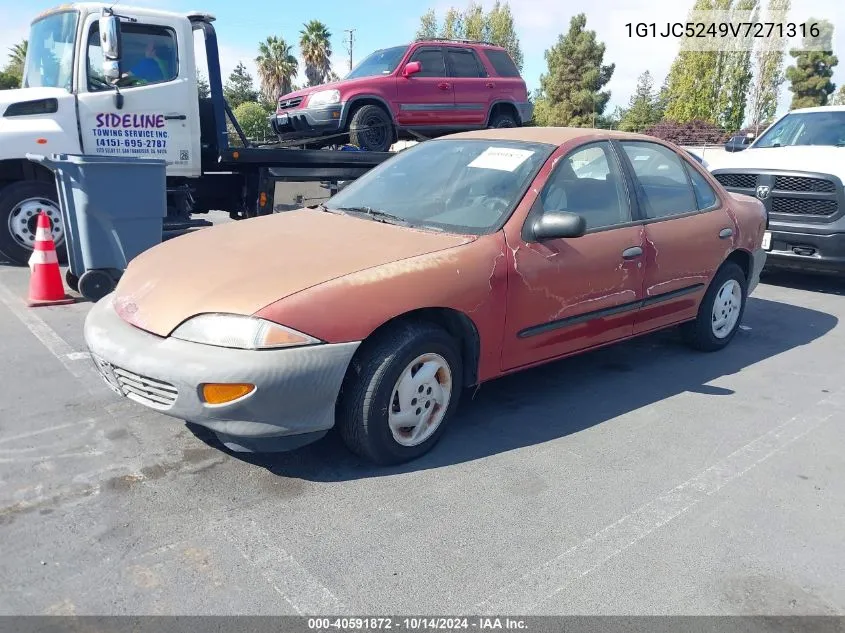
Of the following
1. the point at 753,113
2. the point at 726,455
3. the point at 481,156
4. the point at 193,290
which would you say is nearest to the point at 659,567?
the point at 726,455

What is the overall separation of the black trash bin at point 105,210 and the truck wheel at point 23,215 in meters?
1.29

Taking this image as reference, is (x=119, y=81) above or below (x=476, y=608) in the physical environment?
above

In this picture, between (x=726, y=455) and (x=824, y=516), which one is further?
(x=726, y=455)

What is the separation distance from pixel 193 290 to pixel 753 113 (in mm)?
41222

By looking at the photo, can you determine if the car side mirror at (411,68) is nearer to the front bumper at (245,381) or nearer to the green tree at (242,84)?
the front bumper at (245,381)

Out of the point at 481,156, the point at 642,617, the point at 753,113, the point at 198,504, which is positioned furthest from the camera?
the point at 753,113

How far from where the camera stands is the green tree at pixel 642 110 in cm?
4615

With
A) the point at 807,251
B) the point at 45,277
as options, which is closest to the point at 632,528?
the point at 45,277

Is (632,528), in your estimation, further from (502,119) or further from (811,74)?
(811,74)

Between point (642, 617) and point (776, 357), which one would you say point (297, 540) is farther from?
point (776, 357)

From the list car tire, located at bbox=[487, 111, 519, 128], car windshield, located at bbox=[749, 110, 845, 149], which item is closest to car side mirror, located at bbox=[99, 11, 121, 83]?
car tire, located at bbox=[487, 111, 519, 128]

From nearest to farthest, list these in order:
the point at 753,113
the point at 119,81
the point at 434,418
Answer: the point at 434,418, the point at 119,81, the point at 753,113

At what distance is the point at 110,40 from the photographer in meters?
6.54

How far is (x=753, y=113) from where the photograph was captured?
38.1 meters
